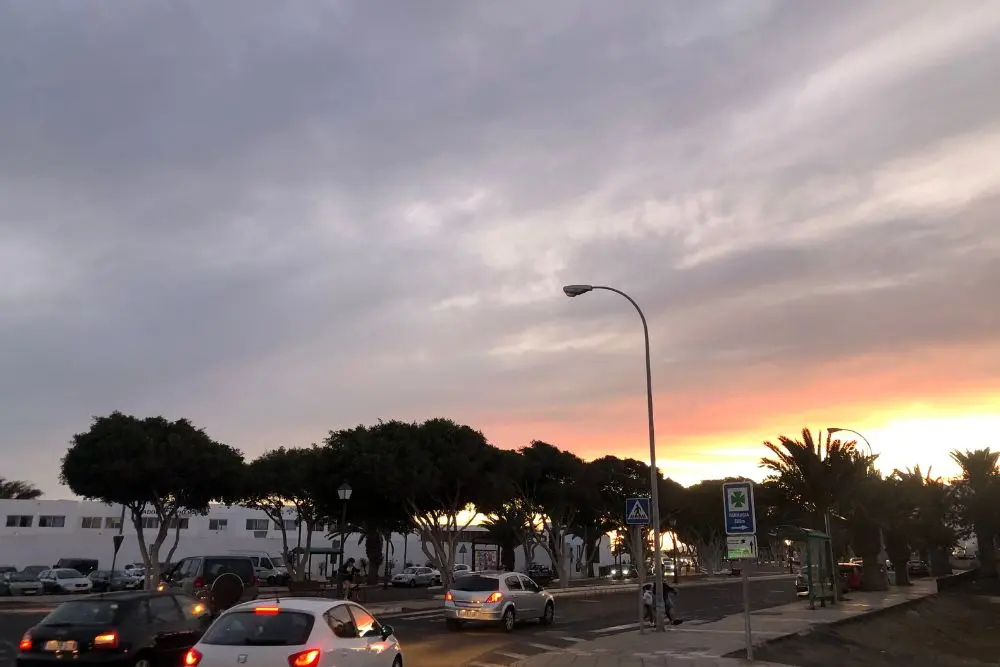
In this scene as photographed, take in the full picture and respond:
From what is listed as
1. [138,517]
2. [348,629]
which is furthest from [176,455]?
[348,629]

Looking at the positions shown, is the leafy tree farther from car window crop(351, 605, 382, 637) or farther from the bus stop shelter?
car window crop(351, 605, 382, 637)

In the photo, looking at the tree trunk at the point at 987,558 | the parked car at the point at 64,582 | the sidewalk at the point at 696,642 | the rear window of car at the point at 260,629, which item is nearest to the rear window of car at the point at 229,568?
the sidewalk at the point at 696,642

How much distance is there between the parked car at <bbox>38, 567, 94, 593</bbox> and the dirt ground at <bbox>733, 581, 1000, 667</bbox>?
40.0m

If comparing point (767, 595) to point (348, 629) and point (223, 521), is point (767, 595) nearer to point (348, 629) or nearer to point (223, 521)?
point (348, 629)

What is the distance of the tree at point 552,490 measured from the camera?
5428 cm

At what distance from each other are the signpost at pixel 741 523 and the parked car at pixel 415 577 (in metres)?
42.2

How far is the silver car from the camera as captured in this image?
73.6 ft

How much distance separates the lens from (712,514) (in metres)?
79.6

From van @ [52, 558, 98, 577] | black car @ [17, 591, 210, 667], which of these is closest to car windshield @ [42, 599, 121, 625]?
black car @ [17, 591, 210, 667]

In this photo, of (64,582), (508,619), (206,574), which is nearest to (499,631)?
(508,619)

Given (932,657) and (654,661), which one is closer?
(654,661)

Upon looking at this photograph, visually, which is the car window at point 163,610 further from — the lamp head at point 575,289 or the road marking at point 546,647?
the lamp head at point 575,289

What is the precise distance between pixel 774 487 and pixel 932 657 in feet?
53.8

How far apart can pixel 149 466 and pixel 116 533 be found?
3801 centimetres
